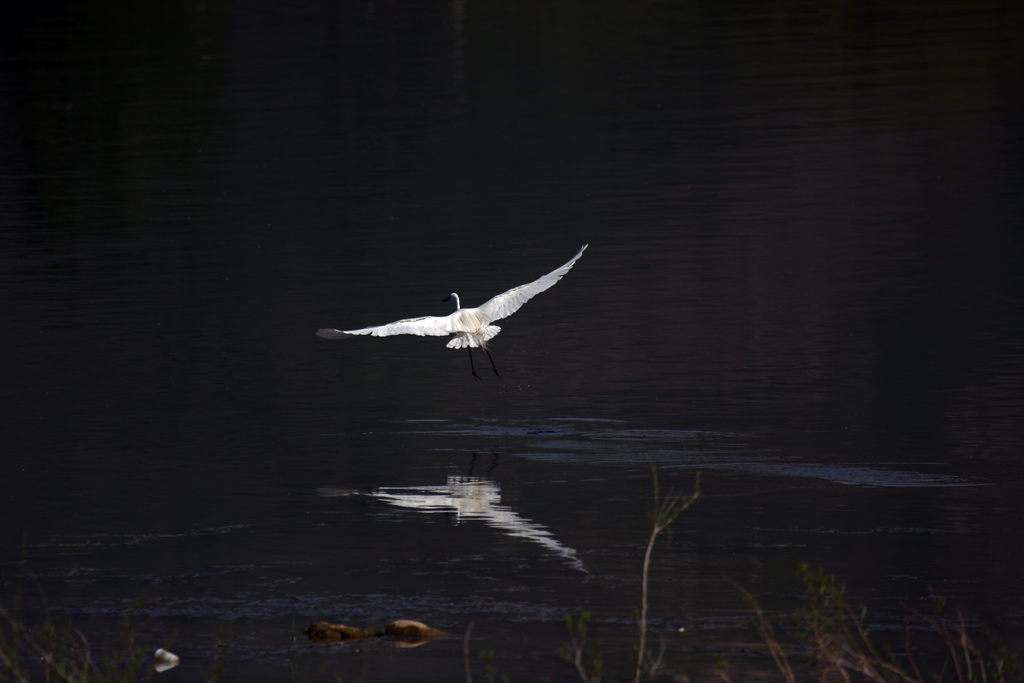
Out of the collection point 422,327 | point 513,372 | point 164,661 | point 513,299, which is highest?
point 513,299

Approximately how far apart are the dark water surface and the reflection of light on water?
40mm

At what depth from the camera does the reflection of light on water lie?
10.4 meters

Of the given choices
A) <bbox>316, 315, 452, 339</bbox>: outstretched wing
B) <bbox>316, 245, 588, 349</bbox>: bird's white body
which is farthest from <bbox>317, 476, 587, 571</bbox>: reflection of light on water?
<bbox>316, 245, 588, 349</bbox>: bird's white body

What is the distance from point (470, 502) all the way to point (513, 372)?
14.9 feet

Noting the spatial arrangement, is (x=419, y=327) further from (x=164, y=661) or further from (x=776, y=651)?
(x=776, y=651)

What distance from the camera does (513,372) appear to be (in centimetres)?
1562

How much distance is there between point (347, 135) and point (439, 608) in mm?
26489

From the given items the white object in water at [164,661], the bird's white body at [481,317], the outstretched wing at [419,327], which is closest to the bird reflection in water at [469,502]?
the outstretched wing at [419,327]

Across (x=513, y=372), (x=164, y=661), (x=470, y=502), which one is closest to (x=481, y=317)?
(x=513, y=372)

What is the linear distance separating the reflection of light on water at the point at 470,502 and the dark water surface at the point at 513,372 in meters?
0.04

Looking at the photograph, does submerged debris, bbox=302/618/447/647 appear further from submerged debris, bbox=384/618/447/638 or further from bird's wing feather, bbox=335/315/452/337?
bird's wing feather, bbox=335/315/452/337

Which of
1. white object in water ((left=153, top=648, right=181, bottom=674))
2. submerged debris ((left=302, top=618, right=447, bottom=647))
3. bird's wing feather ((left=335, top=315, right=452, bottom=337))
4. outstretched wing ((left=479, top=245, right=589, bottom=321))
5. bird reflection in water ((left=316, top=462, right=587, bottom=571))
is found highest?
outstretched wing ((left=479, top=245, right=589, bottom=321))

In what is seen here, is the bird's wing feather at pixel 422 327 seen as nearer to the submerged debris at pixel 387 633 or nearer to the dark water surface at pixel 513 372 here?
the dark water surface at pixel 513 372

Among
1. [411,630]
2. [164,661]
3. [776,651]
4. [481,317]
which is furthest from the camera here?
[481,317]
